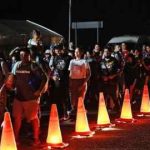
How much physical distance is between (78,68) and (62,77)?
1.73ft

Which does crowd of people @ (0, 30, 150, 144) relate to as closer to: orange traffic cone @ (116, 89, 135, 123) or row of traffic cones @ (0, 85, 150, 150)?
row of traffic cones @ (0, 85, 150, 150)

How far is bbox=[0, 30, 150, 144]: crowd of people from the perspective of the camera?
32.2 feet

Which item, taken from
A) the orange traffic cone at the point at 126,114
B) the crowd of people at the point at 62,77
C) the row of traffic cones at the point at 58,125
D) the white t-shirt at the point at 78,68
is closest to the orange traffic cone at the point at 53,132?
the row of traffic cones at the point at 58,125

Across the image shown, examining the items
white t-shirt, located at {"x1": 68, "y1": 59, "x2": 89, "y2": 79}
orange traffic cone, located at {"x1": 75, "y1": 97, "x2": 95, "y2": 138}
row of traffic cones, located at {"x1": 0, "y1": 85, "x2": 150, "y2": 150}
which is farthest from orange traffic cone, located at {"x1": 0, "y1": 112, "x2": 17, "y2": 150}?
white t-shirt, located at {"x1": 68, "y1": 59, "x2": 89, "y2": 79}

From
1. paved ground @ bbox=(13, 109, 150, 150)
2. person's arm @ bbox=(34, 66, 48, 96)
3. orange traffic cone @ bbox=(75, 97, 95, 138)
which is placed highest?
person's arm @ bbox=(34, 66, 48, 96)

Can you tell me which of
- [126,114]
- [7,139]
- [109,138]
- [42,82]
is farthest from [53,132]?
[126,114]

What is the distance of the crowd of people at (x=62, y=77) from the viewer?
9.80m

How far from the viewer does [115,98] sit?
15.1m

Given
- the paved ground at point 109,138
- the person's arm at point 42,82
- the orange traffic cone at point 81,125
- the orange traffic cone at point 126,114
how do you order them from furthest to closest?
1. the orange traffic cone at point 126,114
2. the orange traffic cone at point 81,125
3. the paved ground at point 109,138
4. the person's arm at point 42,82

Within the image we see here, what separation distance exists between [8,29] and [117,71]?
28.1 feet

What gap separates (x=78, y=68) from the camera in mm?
13969

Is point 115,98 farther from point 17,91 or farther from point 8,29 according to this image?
point 8,29

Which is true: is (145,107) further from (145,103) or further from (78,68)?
(78,68)

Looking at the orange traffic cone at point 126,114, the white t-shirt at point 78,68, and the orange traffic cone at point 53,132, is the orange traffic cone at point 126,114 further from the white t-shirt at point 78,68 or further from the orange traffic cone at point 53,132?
the orange traffic cone at point 53,132
